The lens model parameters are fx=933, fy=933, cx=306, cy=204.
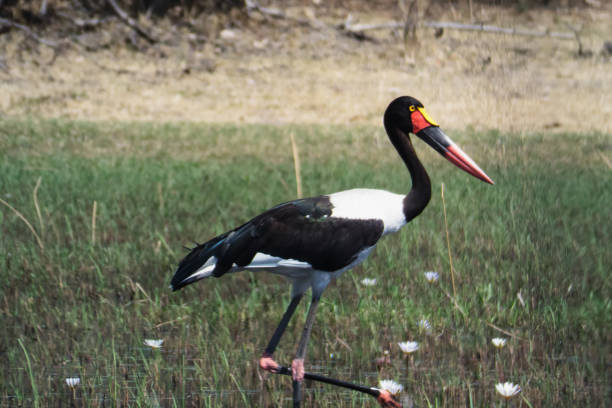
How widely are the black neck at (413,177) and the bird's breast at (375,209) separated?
0.10ft


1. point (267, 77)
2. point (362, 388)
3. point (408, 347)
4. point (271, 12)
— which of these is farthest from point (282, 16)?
point (362, 388)

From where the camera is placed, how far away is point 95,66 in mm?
15266

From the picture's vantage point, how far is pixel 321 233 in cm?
303

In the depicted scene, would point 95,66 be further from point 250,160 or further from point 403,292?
point 403,292

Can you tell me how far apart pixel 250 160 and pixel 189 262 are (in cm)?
573

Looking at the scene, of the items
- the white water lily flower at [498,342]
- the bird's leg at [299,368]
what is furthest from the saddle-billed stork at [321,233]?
the white water lily flower at [498,342]

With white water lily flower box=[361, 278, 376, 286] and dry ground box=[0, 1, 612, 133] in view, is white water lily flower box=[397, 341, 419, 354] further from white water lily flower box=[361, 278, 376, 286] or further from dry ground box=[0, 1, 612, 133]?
dry ground box=[0, 1, 612, 133]

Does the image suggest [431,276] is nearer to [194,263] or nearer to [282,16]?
[194,263]

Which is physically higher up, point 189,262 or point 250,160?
point 189,262

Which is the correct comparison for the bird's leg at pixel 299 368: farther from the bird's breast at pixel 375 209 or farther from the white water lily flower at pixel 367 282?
the white water lily flower at pixel 367 282

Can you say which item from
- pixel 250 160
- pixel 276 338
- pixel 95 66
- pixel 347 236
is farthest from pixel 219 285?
pixel 95 66

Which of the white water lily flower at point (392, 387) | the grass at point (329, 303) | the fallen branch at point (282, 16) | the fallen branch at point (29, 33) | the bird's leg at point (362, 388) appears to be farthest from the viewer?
the fallen branch at point (282, 16)

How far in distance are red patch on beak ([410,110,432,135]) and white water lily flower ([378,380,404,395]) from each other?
83cm

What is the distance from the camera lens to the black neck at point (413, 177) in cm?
301
